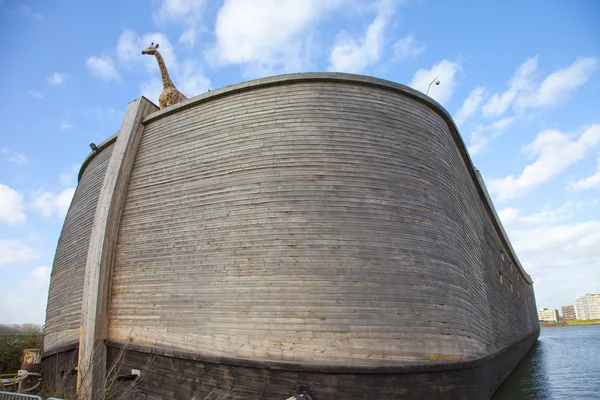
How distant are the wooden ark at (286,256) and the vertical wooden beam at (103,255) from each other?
0.03m

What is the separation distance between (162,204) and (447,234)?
601 centimetres

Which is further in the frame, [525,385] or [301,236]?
[525,385]

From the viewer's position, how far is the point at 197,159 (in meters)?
8.39

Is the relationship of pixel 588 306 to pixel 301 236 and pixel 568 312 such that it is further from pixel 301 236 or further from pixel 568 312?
pixel 301 236

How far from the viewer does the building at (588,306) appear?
16400cm

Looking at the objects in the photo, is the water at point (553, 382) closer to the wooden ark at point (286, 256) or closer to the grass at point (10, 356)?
the wooden ark at point (286, 256)

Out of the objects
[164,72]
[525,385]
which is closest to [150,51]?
[164,72]

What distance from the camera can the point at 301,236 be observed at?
7.03 metres

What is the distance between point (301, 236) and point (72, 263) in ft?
21.8

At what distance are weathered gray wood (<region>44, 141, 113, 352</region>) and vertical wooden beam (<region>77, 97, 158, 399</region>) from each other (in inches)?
43.1

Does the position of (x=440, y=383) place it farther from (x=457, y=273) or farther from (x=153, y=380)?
(x=153, y=380)

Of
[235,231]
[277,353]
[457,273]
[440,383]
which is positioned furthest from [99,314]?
[457,273]

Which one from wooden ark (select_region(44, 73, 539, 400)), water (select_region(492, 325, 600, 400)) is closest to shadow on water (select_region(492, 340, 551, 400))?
water (select_region(492, 325, 600, 400))

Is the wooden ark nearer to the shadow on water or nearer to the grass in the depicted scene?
the shadow on water
